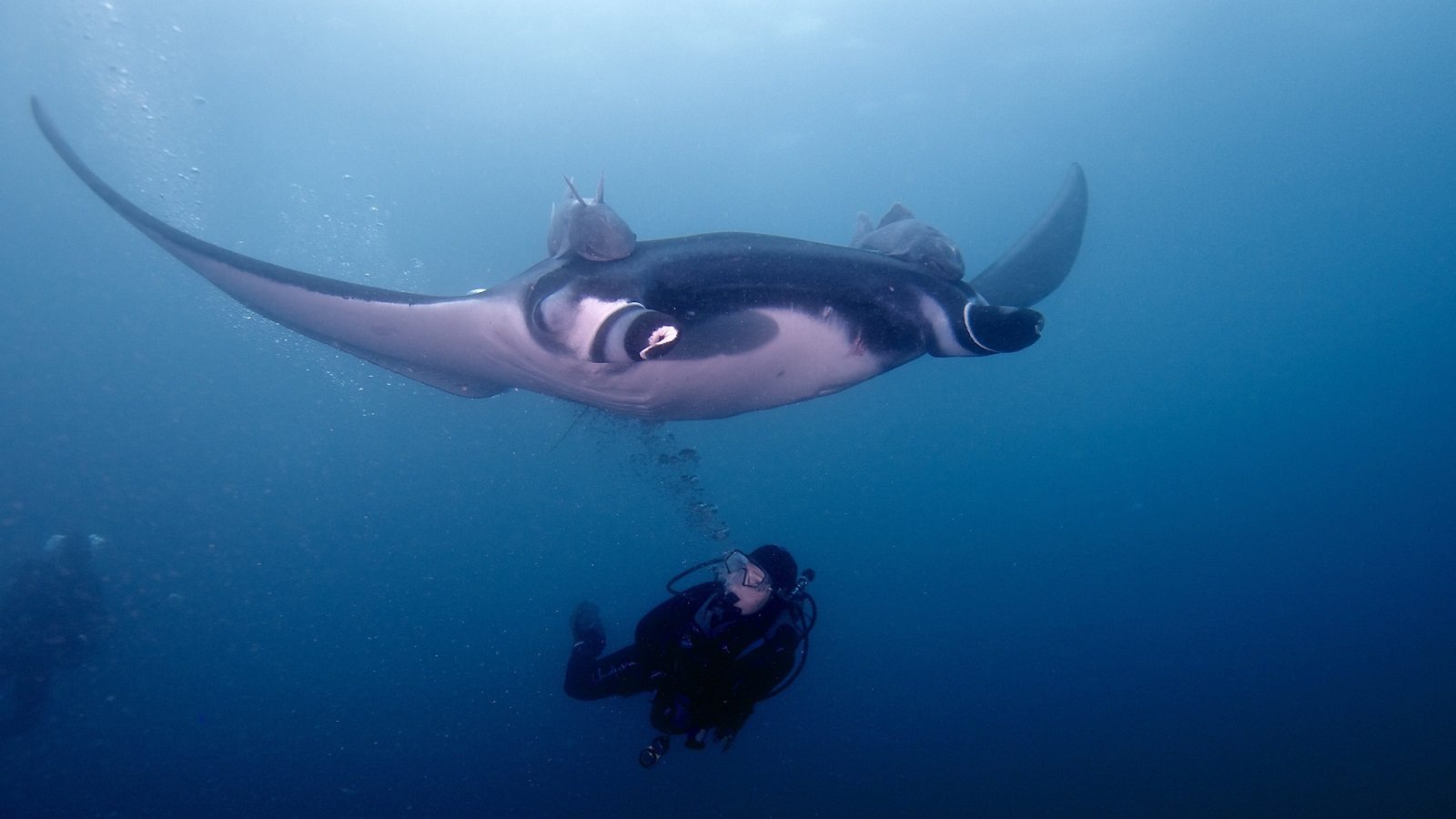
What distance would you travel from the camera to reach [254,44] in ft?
61.1

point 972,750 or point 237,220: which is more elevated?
point 237,220

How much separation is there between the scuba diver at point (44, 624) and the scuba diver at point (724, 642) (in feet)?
42.4

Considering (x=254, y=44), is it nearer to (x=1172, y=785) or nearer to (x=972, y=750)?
(x=972, y=750)

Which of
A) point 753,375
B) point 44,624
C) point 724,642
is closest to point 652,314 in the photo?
point 753,375

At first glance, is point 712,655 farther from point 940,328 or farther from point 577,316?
point 577,316

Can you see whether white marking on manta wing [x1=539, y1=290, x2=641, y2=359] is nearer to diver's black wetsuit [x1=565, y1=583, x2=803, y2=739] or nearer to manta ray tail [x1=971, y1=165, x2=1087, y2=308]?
diver's black wetsuit [x1=565, y1=583, x2=803, y2=739]

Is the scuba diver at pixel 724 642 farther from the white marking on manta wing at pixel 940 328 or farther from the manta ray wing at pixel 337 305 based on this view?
the manta ray wing at pixel 337 305

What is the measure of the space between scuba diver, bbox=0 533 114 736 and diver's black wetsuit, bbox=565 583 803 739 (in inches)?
511

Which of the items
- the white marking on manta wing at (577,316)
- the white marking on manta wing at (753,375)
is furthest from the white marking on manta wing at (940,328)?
the white marking on manta wing at (577,316)

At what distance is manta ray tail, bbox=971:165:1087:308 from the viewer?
193 inches

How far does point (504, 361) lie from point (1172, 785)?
57.0 feet

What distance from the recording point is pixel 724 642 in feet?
12.5

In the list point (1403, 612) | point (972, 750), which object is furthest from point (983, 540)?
point (972, 750)

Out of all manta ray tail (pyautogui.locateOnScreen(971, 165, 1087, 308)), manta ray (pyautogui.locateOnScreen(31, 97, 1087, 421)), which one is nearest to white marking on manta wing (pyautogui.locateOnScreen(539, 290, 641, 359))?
manta ray (pyautogui.locateOnScreen(31, 97, 1087, 421))
